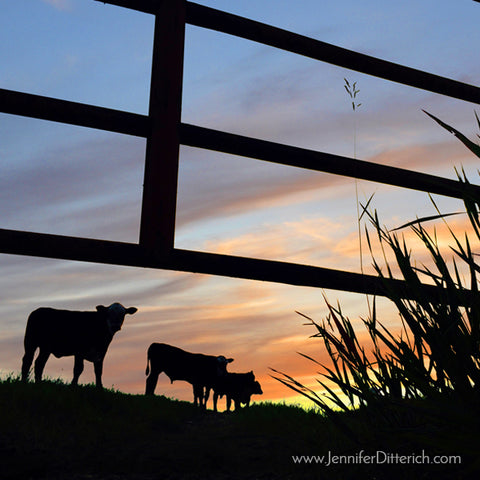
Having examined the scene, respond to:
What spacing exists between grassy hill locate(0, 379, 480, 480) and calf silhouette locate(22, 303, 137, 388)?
4710 millimetres

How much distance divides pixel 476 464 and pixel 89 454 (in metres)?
2.12

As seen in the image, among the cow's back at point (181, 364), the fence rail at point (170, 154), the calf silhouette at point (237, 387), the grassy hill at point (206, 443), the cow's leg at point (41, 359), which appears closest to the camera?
the grassy hill at point (206, 443)

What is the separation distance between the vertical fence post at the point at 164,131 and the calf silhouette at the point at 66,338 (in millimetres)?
6364

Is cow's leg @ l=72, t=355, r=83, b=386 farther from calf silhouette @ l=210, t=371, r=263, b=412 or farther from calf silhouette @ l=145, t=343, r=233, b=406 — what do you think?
calf silhouette @ l=210, t=371, r=263, b=412

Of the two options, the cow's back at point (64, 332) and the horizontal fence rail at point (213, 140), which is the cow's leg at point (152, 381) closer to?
the cow's back at point (64, 332)

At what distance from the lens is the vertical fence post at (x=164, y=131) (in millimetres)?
2992

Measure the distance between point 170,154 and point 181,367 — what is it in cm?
871

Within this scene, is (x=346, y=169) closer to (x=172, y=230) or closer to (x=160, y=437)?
(x=172, y=230)

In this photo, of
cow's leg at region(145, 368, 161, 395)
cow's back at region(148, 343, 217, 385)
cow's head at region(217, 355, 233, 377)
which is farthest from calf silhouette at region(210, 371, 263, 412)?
cow's leg at region(145, 368, 161, 395)

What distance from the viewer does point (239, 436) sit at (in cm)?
340

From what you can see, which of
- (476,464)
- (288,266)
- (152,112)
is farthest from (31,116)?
(476,464)

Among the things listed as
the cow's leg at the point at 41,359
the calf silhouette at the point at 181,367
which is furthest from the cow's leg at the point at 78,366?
the calf silhouette at the point at 181,367

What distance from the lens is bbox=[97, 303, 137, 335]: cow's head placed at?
9656 mm

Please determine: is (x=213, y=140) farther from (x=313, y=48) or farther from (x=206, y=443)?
(x=206, y=443)
